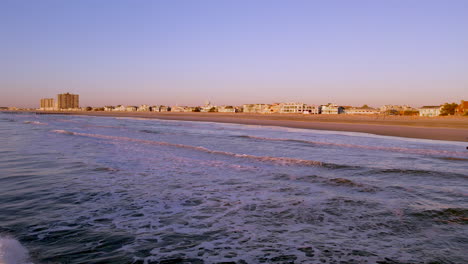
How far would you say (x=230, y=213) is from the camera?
19.0 feet

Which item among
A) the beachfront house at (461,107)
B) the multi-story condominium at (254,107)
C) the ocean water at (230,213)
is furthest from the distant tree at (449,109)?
the multi-story condominium at (254,107)

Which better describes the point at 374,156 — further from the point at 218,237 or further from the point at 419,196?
the point at 218,237

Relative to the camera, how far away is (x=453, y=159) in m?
12.9

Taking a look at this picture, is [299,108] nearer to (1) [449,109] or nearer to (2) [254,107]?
(2) [254,107]

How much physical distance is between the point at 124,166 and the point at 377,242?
8.68m

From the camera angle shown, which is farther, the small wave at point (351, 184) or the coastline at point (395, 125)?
the coastline at point (395, 125)

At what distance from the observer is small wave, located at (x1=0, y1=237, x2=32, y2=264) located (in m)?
3.68

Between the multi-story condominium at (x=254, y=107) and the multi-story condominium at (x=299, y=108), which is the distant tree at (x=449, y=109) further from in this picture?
the multi-story condominium at (x=254, y=107)

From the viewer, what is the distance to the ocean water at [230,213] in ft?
13.4

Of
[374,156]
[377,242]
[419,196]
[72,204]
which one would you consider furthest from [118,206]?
[374,156]

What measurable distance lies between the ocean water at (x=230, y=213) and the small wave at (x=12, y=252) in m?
0.01

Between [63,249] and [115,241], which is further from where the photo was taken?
[115,241]

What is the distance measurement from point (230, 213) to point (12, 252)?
3.41 meters

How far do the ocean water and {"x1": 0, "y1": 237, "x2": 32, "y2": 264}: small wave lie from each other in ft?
0.04
